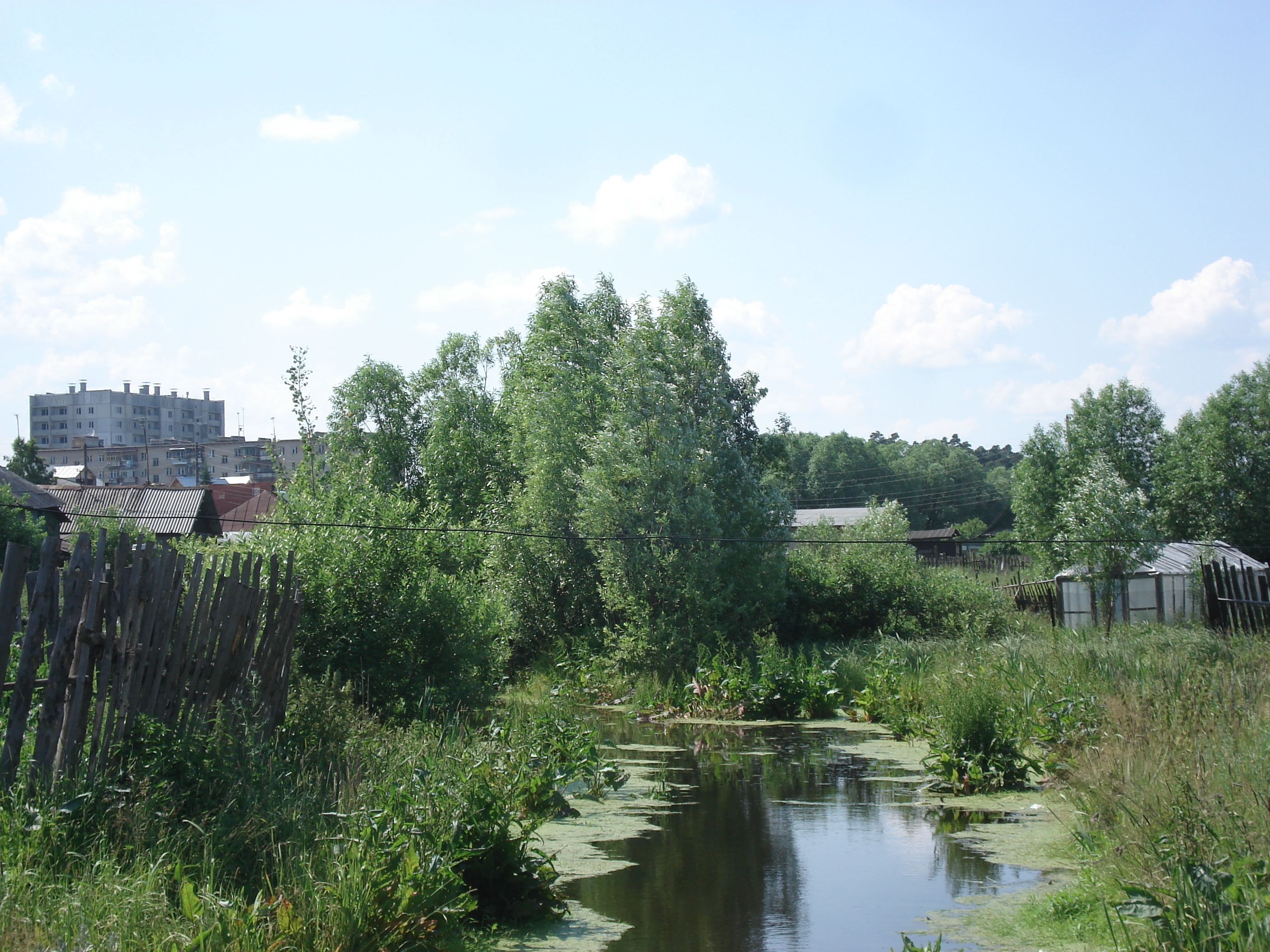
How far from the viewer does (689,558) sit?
22.6 metres

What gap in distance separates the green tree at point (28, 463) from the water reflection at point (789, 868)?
218 ft

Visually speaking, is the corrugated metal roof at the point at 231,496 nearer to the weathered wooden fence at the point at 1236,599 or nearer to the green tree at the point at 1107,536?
the green tree at the point at 1107,536

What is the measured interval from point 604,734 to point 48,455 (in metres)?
129

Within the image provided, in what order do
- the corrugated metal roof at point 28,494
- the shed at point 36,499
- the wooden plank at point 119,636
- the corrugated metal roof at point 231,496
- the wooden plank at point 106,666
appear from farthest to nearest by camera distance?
1. the corrugated metal roof at point 231,496
2. the corrugated metal roof at point 28,494
3. the shed at point 36,499
4. the wooden plank at point 119,636
5. the wooden plank at point 106,666

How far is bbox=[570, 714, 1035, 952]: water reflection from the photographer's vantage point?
633 cm

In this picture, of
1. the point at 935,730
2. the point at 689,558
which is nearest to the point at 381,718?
the point at 935,730

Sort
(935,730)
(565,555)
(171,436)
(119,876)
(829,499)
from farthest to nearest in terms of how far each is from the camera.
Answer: (171,436)
(829,499)
(565,555)
(935,730)
(119,876)

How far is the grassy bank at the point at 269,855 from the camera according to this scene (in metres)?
4.52

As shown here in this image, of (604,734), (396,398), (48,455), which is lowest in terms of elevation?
(604,734)

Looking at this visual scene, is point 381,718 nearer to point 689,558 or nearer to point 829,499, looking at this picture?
point 689,558

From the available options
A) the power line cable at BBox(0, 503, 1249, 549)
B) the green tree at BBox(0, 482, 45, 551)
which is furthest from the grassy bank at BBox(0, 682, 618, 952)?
the green tree at BBox(0, 482, 45, 551)

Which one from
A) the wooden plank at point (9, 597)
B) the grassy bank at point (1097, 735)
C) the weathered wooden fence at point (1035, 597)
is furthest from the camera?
the weathered wooden fence at point (1035, 597)

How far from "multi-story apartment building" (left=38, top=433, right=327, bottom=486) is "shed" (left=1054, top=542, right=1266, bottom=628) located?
9133cm

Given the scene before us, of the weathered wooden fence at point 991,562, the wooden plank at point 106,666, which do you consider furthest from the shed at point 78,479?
the wooden plank at point 106,666
